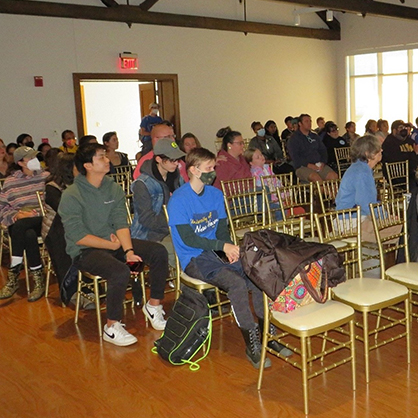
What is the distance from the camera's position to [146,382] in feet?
9.98

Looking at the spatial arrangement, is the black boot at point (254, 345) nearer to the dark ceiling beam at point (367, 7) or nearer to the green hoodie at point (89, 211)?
the green hoodie at point (89, 211)

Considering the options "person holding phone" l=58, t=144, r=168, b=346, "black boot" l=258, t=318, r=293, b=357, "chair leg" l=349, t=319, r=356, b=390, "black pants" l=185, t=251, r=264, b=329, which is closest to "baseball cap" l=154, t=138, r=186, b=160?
"person holding phone" l=58, t=144, r=168, b=346

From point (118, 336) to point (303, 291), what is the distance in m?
1.36

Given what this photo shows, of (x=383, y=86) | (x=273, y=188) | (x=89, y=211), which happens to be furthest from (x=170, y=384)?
(x=383, y=86)

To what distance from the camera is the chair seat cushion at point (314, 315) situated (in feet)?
8.64

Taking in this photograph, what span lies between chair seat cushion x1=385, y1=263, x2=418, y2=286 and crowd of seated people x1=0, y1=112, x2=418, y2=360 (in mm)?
810

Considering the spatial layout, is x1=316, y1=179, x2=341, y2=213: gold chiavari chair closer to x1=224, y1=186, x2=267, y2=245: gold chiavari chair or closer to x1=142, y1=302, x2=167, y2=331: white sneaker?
x1=224, y1=186, x2=267, y2=245: gold chiavari chair

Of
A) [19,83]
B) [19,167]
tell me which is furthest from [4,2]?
[19,167]

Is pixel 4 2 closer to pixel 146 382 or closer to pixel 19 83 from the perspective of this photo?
pixel 19 83

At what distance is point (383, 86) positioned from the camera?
1309 centimetres

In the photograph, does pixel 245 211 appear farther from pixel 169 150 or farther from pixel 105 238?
pixel 105 238

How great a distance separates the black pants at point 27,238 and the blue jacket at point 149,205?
1.01m

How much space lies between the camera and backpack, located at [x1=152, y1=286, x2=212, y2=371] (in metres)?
3.21

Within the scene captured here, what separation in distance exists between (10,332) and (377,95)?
11.4 metres
